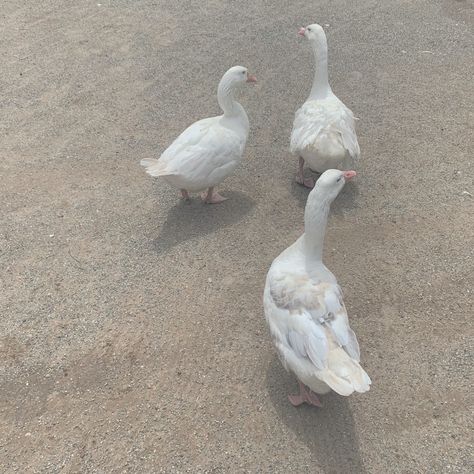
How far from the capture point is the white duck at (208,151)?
15.8 ft

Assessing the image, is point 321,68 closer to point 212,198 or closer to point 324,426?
point 212,198

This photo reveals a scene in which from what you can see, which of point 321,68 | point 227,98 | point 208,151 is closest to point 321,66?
point 321,68

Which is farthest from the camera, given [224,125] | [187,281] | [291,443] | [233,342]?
[224,125]

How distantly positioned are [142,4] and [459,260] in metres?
7.65

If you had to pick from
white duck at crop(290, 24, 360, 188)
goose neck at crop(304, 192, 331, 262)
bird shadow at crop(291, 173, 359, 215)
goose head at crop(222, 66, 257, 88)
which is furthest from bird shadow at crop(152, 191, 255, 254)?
goose neck at crop(304, 192, 331, 262)

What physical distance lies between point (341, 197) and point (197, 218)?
1.59 m

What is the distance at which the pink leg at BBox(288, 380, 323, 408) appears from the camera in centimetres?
351

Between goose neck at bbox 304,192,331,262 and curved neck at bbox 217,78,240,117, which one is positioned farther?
curved neck at bbox 217,78,240,117

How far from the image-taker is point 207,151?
4898 mm

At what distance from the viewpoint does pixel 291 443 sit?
11.0 ft

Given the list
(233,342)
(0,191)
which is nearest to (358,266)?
(233,342)

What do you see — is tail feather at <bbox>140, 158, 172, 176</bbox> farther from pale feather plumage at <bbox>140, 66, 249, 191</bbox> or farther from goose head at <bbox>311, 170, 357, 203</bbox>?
goose head at <bbox>311, 170, 357, 203</bbox>

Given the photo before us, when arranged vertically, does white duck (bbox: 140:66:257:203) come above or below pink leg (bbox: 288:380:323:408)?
above

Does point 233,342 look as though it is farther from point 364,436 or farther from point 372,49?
point 372,49
